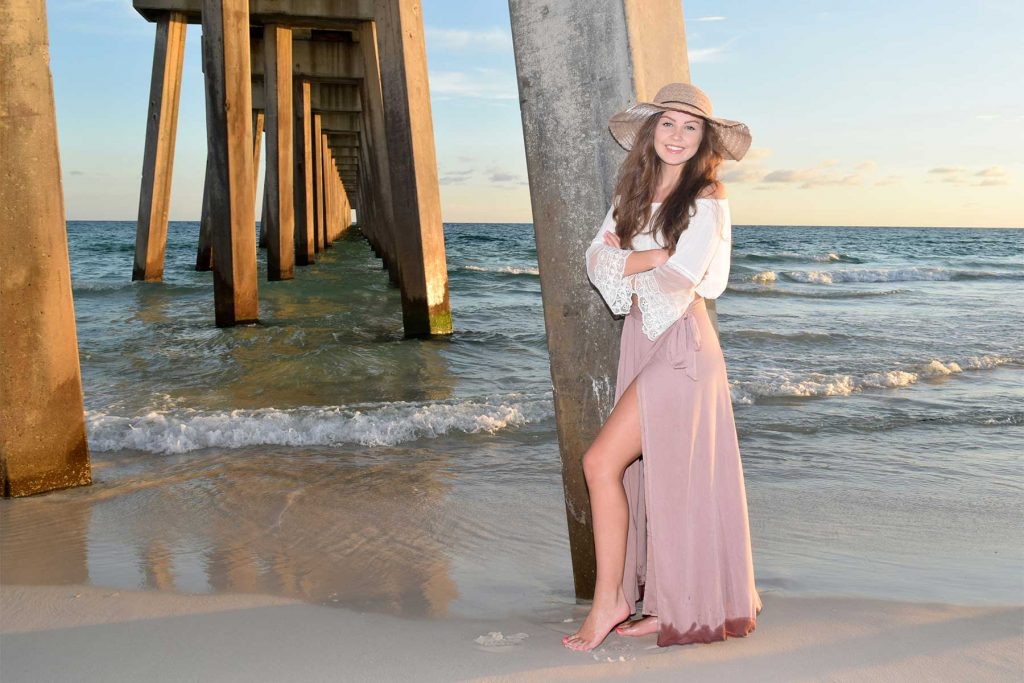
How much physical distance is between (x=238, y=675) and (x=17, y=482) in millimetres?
2146

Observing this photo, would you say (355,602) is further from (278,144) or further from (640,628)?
(278,144)

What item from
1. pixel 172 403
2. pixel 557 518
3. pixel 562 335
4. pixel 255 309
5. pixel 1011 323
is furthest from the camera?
pixel 1011 323

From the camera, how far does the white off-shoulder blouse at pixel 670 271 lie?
2262 millimetres

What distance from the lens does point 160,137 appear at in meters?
13.3

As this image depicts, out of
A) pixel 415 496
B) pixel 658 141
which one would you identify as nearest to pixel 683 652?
pixel 658 141

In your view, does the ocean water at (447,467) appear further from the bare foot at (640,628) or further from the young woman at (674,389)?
the young woman at (674,389)

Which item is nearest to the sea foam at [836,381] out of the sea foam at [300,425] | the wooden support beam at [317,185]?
the sea foam at [300,425]

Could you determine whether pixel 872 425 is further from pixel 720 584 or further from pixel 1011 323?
pixel 1011 323

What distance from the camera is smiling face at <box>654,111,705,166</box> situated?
93.0 inches

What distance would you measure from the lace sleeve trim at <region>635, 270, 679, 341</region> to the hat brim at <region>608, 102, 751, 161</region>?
37 centimetres

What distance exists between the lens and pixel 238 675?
93.5 inches

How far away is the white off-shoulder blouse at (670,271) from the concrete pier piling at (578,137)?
0.45 ft

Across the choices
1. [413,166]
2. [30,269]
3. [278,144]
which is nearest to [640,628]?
[30,269]

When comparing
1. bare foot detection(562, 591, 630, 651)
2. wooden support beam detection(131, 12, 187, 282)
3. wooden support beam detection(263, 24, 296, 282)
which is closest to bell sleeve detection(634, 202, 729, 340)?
bare foot detection(562, 591, 630, 651)
